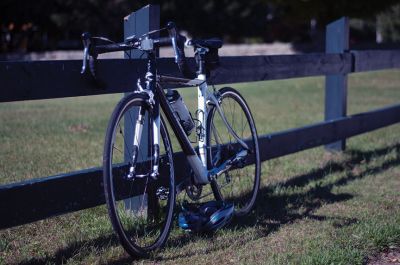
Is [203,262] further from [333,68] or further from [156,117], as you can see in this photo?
[333,68]

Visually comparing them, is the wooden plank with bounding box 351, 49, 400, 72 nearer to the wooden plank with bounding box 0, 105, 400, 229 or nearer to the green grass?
the green grass

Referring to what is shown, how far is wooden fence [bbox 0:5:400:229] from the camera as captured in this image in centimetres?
372

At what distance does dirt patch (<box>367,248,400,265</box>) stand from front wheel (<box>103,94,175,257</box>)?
1310mm

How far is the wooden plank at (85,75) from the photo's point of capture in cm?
372

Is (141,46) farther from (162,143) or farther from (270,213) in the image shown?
(270,213)

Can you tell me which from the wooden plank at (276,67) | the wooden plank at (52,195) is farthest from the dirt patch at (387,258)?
the wooden plank at (276,67)

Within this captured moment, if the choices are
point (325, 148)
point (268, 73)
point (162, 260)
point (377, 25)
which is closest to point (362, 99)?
point (325, 148)

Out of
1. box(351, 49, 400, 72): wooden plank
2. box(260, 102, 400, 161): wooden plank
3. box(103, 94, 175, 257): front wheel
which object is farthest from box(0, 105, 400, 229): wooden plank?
box(351, 49, 400, 72): wooden plank

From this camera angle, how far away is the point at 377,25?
6300 centimetres

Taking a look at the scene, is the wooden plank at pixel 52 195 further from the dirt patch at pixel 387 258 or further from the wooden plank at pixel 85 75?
the dirt patch at pixel 387 258

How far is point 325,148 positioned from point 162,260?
4.83m

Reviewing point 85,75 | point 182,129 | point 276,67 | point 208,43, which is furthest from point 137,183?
point 276,67

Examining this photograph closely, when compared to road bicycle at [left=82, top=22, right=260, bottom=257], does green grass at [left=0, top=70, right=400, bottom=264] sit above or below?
below

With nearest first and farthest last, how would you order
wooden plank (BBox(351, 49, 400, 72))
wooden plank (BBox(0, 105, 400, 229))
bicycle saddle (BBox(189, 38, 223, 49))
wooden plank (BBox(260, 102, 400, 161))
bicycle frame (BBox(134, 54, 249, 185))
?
wooden plank (BBox(0, 105, 400, 229))
bicycle frame (BBox(134, 54, 249, 185))
bicycle saddle (BBox(189, 38, 223, 49))
wooden plank (BBox(260, 102, 400, 161))
wooden plank (BBox(351, 49, 400, 72))
